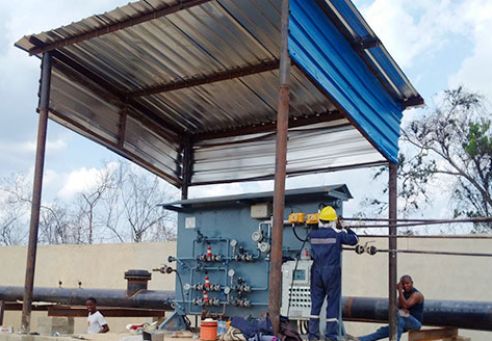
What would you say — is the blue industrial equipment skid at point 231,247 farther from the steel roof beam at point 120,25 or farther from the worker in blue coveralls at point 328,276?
the steel roof beam at point 120,25

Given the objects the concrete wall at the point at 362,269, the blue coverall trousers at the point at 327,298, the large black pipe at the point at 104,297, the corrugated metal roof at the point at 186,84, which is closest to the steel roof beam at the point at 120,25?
the corrugated metal roof at the point at 186,84

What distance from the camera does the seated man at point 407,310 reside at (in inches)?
344

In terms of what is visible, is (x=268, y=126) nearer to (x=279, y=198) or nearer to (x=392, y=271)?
(x=392, y=271)

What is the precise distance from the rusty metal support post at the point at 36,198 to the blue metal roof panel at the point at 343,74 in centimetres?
398

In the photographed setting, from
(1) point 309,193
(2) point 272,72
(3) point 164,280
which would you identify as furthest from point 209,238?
(3) point 164,280

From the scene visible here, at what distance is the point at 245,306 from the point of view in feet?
27.1

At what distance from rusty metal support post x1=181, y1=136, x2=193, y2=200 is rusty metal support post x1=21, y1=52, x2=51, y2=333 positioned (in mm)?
3465

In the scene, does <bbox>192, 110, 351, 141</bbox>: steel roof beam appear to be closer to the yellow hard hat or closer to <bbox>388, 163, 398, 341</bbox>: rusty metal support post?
<bbox>388, 163, 398, 341</bbox>: rusty metal support post

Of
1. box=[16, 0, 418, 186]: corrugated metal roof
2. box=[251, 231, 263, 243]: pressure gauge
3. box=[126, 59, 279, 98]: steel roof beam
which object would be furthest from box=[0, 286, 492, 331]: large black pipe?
box=[126, 59, 279, 98]: steel roof beam

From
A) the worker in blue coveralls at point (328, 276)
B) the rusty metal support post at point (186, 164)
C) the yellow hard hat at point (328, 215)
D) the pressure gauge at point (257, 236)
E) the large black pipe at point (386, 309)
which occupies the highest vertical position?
the rusty metal support post at point (186, 164)

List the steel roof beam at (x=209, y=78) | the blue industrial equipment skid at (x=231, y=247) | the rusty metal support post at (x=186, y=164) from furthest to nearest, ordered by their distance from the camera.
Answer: the rusty metal support post at (x=186, y=164) < the steel roof beam at (x=209, y=78) < the blue industrial equipment skid at (x=231, y=247)

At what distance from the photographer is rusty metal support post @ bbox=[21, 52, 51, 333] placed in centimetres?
857

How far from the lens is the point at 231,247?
858 cm

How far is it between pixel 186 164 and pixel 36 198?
12.4ft
